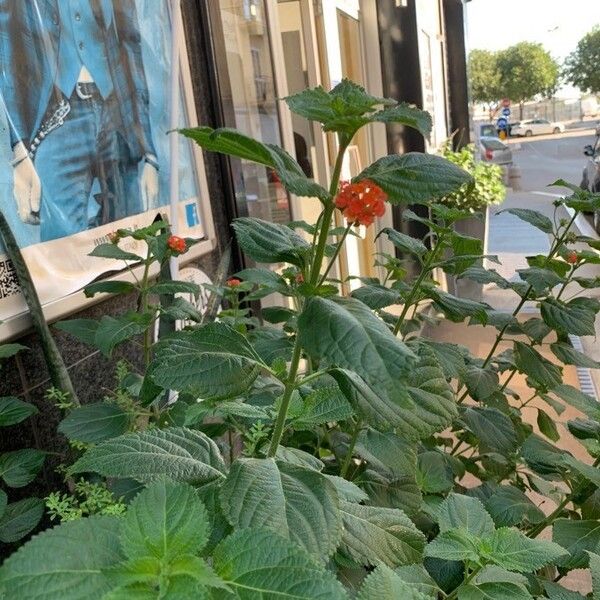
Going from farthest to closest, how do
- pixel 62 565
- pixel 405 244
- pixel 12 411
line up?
pixel 405 244 < pixel 12 411 < pixel 62 565

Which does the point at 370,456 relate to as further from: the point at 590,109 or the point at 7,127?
the point at 590,109

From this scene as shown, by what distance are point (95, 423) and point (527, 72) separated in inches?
1030

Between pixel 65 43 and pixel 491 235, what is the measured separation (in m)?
6.18

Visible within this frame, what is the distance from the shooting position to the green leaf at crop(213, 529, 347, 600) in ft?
1.33

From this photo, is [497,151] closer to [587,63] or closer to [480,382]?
[480,382]

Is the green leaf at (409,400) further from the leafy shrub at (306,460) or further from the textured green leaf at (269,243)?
the textured green leaf at (269,243)

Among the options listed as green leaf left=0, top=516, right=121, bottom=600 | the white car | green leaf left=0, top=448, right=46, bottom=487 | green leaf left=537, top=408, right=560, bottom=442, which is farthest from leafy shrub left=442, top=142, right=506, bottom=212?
the white car

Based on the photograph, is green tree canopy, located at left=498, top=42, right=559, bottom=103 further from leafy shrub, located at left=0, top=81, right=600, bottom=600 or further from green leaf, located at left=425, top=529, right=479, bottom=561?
green leaf, located at left=425, top=529, right=479, bottom=561

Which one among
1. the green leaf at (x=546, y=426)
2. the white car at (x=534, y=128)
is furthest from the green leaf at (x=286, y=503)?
the white car at (x=534, y=128)

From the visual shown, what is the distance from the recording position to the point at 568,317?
4.13 feet

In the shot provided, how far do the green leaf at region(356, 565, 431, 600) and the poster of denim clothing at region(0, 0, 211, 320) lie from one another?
743 millimetres

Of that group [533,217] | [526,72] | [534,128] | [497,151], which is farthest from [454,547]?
[526,72]

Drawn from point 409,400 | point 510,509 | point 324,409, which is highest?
point 409,400

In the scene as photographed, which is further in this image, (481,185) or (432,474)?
(481,185)
